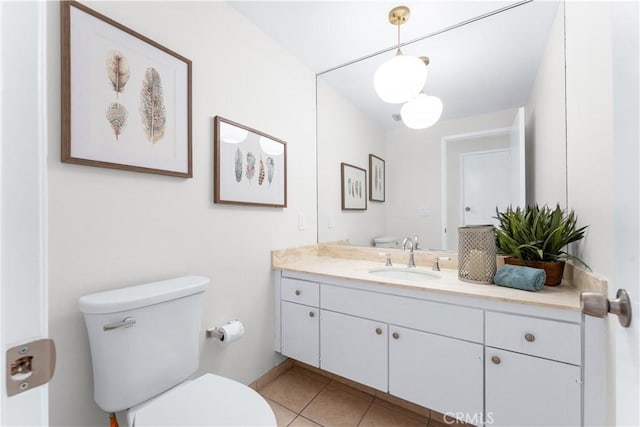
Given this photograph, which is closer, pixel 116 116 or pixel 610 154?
pixel 610 154

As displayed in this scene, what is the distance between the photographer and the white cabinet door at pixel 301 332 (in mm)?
1581

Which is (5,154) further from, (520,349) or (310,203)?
(310,203)

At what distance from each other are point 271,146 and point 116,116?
865mm

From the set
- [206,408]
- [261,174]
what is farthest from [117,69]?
[206,408]

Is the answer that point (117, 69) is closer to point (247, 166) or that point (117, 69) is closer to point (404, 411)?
point (247, 166)

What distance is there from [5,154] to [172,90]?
3.50 ft

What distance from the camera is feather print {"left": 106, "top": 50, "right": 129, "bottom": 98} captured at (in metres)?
1.01

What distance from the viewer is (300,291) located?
64.9 inches

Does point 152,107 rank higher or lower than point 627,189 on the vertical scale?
higher

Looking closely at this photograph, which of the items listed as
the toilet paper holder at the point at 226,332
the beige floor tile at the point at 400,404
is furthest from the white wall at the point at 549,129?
the toilet paper holder at the point at 226,332

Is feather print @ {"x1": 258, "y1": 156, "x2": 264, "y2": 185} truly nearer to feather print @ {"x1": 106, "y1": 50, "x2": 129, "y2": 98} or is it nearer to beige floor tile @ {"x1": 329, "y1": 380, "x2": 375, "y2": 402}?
feather print @ {"x1": 106, "y1": 50, "x2": 129, "y2": 98}

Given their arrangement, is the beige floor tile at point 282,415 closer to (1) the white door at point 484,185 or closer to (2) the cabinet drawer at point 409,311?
(2) the cabinet drawer at point 409,311

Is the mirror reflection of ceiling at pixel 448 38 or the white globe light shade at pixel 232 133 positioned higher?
the mirror reflection of ceiling at pixel 448 38

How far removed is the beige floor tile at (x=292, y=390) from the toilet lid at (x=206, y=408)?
0.71 meters
